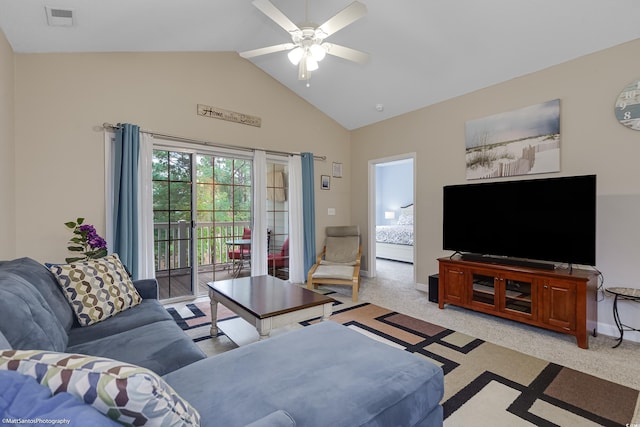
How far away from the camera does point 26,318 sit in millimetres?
1293

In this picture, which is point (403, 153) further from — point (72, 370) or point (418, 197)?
point (72, 370)

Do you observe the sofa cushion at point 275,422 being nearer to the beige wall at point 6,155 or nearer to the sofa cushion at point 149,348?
the sofa cushion at point 149,348

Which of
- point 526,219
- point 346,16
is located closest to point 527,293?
point 526,219

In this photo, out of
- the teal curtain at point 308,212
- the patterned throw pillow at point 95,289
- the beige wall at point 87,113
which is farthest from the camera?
the teal curtain at point 308,212

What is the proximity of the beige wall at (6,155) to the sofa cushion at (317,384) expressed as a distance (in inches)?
100

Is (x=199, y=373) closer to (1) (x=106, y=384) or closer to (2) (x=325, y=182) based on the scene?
(1) (x=106, y=384)

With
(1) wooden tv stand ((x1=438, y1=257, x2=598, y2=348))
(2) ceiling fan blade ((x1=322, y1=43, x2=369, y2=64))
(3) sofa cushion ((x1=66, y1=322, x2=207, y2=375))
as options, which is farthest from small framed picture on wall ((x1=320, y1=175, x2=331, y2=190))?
(3) sofa cushion ((x1=66, y1=322, x2=207, y2=375))

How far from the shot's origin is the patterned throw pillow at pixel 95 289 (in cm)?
198

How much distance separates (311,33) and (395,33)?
138 cm

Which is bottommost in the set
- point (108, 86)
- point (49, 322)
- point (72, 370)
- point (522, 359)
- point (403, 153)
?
point (522, 359)

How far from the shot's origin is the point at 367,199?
5367 mm

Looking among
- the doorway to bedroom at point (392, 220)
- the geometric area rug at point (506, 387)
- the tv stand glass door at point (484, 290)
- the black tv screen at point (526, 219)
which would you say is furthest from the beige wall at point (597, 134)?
the geometric area rug at point (506, 387)

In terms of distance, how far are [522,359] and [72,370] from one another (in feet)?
9.45

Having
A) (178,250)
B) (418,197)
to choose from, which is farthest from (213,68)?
(418,197)
